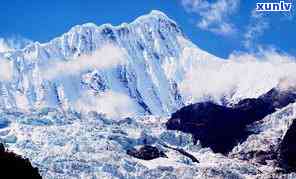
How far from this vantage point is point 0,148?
432ft

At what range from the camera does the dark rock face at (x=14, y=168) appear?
12163cm

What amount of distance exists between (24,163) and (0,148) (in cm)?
660

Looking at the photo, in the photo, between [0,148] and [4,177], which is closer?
[4,177]

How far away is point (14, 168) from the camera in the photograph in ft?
405

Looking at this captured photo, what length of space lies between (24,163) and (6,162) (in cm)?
344

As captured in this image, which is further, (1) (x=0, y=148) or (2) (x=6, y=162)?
(1) (x=0, y=148)

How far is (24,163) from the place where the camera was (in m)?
126

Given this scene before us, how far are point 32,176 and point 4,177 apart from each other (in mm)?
5720

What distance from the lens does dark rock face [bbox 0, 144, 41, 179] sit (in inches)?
4789

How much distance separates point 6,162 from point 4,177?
12.7 ft

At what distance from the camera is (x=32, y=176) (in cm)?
12500

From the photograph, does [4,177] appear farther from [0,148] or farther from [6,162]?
[0,148]

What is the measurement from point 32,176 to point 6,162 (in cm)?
382

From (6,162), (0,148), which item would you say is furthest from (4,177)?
(0,148)
